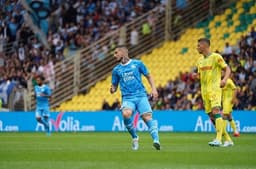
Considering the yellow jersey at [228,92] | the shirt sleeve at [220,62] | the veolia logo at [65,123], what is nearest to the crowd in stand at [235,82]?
the veolia logo at [65,123]

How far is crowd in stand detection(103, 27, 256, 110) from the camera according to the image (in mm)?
30438

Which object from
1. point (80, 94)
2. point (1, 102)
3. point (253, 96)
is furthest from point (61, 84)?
point (253, 96)

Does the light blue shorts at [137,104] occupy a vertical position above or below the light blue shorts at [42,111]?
below

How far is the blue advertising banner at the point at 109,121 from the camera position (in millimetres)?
30344

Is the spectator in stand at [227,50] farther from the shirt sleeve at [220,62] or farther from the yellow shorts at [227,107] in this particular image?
the shirt sleeve at [220,62]

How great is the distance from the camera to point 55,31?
4091 centimetres

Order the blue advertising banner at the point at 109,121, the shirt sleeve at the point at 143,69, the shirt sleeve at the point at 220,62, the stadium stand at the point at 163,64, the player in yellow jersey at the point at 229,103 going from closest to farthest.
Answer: the shirt sleeve at the point at 143,69 → the shirt sleeve at the point at 220,62 → the player in yellow jersey at the point at 229,103 → the blue advertising banner at the point at 109,121 → the stadium stand at the point at 163,64

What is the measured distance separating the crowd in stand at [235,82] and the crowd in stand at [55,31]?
17.0 feet

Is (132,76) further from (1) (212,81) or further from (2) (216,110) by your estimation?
(2) (216,110)

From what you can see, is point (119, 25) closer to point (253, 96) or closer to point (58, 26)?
point (58, 26)

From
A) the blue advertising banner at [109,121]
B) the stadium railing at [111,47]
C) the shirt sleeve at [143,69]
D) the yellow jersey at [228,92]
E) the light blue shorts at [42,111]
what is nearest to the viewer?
the shirt sleeve at [143,69]

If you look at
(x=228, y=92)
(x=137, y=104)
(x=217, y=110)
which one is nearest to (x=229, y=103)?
(x=228, y=92)

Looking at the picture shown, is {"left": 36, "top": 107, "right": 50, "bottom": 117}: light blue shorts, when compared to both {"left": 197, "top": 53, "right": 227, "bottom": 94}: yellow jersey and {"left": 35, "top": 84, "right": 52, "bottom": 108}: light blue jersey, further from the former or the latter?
{"left": 197, "top": 53, "right": 227, "bottom": 94}: yellow jersey

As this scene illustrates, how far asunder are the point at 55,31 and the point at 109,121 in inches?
369
